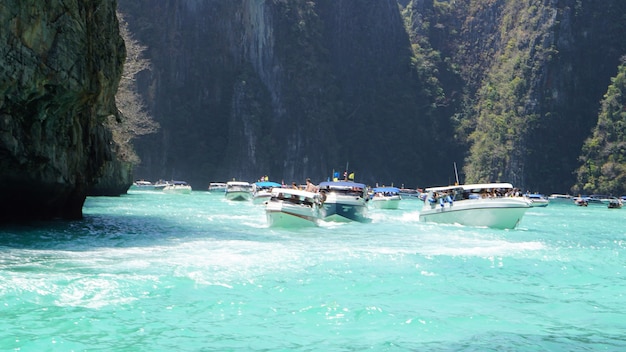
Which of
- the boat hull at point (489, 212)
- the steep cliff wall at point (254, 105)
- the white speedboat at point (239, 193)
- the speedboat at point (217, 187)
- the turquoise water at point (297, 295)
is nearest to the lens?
the turquoise water at point (297, 295)

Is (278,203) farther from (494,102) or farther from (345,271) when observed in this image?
(494,102)

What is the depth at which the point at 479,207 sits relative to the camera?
3609 cm

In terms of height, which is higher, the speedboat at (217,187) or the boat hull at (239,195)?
the speedboat at (217,187)

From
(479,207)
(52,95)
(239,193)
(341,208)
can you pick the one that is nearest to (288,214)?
(341,208)

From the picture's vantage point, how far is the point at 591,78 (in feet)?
424

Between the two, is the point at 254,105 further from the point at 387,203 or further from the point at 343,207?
the point at 343,207

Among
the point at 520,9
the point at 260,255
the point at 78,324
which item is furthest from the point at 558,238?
the point at 520,9

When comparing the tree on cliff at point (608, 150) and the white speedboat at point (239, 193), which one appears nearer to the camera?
the white speedboat at point (239, 193)

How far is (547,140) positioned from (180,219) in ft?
336

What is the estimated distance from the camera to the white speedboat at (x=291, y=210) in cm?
3188

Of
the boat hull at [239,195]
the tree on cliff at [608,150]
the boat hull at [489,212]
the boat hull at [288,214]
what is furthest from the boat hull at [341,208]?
the tree on cliff at [608,150]

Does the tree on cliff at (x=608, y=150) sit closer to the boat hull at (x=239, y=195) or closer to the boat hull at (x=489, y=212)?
the boat hull at (x=239, y=195)

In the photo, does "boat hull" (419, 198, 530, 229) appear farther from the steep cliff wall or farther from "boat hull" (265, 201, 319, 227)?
the steep cliff wall

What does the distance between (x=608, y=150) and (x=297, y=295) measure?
362ft
